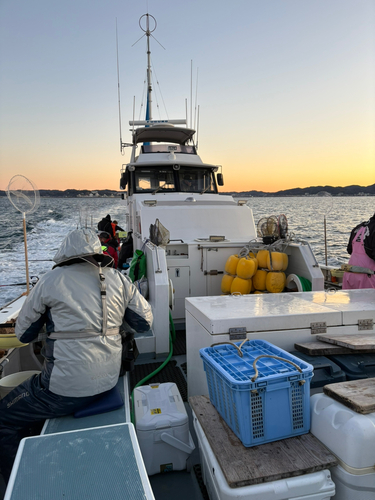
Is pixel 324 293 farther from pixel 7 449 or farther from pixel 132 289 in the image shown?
pixel 7 449

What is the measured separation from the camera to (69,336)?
7.57ft

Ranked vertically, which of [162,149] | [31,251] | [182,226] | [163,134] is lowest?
[31,251]

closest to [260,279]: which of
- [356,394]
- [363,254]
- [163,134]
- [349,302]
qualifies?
[363,254]

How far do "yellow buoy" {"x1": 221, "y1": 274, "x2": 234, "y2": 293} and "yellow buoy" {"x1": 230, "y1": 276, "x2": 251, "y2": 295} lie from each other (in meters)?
0.08

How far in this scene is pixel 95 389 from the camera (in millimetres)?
2381

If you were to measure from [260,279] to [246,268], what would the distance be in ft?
1.09

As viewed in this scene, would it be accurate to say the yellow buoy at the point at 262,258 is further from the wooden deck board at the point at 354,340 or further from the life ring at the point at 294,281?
the wooden deck board at the point at 354,340

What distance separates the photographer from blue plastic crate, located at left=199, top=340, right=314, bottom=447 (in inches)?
71.9

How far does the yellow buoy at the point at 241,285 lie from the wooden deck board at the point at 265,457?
3084 mm

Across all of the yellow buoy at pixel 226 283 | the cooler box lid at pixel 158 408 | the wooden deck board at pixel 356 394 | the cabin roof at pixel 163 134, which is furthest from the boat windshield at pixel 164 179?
the wooden deck board at pixel 356 394

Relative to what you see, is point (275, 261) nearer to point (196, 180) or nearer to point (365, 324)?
point (365, 324)

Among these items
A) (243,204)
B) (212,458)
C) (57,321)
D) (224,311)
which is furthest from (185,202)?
(212,458)

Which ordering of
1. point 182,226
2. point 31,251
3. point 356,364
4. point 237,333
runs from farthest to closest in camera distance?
point 31,251, point 182,226, point 237,333, point 356,364

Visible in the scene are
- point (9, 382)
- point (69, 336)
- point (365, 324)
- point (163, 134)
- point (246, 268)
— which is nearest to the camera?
point (69, 336)
